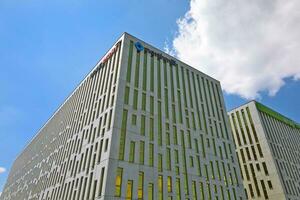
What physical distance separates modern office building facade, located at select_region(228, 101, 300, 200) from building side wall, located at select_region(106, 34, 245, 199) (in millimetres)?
18731

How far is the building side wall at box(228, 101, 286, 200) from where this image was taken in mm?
54094

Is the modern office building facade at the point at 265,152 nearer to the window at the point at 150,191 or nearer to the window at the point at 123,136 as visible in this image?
the window at the point at 150,191

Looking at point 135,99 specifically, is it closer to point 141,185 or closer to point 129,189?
point 141,185

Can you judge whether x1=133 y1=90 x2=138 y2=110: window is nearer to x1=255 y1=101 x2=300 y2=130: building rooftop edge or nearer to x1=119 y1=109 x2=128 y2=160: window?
x1=119 y1=109 x2=128 y2=160: window

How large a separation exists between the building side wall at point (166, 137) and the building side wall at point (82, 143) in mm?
2013

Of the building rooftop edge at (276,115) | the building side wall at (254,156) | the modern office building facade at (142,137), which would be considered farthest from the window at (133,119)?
the building rooftop edge at (276,115)

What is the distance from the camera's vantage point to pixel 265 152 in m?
57.4

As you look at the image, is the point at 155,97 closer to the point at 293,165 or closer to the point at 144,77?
the point at 144,77

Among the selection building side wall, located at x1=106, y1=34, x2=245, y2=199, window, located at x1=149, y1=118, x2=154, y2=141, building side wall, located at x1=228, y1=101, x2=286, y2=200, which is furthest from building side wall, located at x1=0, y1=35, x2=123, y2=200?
building side wall, located at x1=228, y1=101, x2=286, y2=200

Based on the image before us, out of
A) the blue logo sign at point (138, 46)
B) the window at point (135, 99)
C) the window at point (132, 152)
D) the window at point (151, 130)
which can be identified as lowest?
the window at point (132, 152)

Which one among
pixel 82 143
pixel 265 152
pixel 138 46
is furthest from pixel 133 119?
pixel 265 152

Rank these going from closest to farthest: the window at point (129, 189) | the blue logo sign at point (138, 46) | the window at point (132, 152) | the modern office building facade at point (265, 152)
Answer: the window at point (129, 189) < the window at point (132, 152) < the blue logo sign at point (138, 46) < the modern office building facade at point (265, 152)

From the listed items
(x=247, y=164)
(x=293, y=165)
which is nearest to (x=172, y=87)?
(x=247, y=164)

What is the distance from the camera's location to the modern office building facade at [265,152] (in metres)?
54.3
